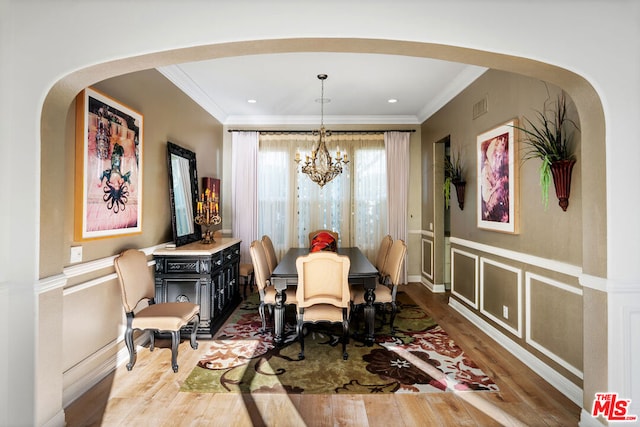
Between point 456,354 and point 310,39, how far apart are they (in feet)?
9.42

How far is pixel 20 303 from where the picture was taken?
1.84m

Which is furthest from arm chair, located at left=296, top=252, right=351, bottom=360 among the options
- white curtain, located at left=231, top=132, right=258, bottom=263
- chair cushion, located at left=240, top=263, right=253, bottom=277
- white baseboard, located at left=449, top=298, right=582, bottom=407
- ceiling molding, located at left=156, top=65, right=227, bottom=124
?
white curtain, located at left=231, top=132, right=258, bottom=263

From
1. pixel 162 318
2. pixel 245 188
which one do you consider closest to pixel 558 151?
pixel 162 318

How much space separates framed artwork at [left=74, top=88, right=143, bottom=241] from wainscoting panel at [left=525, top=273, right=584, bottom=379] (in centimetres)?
359

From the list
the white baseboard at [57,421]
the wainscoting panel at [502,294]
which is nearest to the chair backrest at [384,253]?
the wainscoting panel at [502,294]

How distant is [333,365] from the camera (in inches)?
112

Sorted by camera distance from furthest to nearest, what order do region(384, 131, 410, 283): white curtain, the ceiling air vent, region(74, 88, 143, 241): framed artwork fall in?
region(384, 131, 410, 283): white curtain < the ceiling air vent < region(74, 88, 143, 241): framed artwork

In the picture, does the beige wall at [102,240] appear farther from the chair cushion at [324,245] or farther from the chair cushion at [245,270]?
the chair cushion at [324,245]

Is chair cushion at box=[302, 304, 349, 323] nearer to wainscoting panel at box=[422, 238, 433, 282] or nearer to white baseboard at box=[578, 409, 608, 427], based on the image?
white baseboard at box=[578, 409, 608, 427]

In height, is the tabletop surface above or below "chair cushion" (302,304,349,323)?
above

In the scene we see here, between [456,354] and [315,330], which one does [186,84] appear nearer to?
[315,330]

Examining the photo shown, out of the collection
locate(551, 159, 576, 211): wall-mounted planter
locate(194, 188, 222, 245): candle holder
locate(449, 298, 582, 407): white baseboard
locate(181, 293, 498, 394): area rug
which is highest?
locate(551, 159, 576, 211): wall-mounted planter

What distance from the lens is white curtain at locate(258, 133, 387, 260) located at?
19.0ft

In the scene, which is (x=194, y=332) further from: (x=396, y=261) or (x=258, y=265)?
(x=396, y=261)
